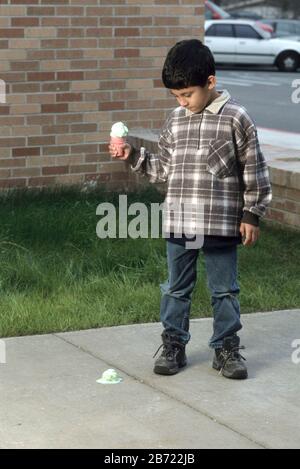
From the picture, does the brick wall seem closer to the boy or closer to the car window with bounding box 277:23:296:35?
the boy

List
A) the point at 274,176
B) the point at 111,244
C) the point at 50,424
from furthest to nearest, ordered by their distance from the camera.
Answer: the point at 274,176, the point at 111,244, the point at 50,424

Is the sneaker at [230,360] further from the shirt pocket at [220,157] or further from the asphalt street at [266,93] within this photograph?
the asphalt street at [266,93]

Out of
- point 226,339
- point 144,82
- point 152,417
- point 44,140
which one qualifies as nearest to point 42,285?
point 226,339

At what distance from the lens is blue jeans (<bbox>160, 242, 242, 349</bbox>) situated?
509 cm

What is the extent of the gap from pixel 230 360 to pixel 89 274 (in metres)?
1.84

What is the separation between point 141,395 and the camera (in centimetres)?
481

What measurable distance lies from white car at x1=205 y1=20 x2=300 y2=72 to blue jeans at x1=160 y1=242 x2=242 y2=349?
82.4ft

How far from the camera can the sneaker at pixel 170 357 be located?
201 inches

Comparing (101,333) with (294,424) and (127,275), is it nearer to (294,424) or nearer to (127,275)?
(127,275)

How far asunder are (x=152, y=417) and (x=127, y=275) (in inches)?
90.9

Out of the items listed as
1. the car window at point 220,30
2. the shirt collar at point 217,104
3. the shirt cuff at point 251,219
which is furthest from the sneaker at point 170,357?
the car window at point 220,30

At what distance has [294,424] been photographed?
4.44 meters

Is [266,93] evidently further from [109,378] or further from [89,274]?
[109,378]

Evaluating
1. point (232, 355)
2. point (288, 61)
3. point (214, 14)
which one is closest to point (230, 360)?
point (232, 355)
